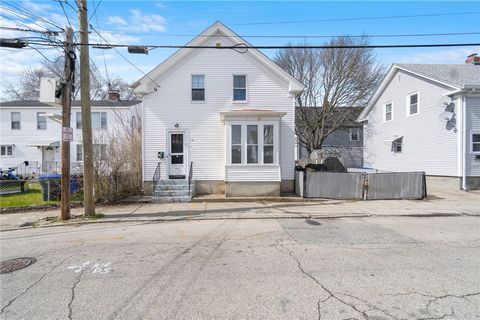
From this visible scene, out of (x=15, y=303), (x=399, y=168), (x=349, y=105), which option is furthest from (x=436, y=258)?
(x=349, y=105)

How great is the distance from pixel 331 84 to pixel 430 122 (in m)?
13.3

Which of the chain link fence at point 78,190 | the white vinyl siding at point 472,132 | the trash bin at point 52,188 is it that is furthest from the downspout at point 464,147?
the trash bin at point 52,188

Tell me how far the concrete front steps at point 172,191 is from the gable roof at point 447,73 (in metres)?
14.3

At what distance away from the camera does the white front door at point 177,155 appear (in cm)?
1419

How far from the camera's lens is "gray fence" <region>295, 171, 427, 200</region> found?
A: 12.5m

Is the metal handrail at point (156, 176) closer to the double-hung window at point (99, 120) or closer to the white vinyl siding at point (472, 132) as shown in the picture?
the double-hung window at point (99, 120)

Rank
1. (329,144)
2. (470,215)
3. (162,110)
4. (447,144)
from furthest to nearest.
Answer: (329,144), (447,144), (162,110), (470,215)

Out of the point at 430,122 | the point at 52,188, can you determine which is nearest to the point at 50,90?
the point at 52,188

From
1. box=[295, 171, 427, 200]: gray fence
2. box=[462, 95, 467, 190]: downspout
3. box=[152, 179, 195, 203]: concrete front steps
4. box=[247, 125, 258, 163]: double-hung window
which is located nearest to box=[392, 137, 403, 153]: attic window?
box=[462, 95, 467, 190]: downspout

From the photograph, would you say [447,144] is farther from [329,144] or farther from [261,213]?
[329,144]

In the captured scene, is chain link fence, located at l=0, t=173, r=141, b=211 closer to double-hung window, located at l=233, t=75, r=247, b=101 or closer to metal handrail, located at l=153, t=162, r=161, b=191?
metal handrail, located at l=153, t=162, r=161, b=191

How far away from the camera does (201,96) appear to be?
564 inches

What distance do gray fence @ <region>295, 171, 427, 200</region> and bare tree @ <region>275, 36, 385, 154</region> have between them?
17.1 meters

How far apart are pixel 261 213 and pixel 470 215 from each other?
699cm
